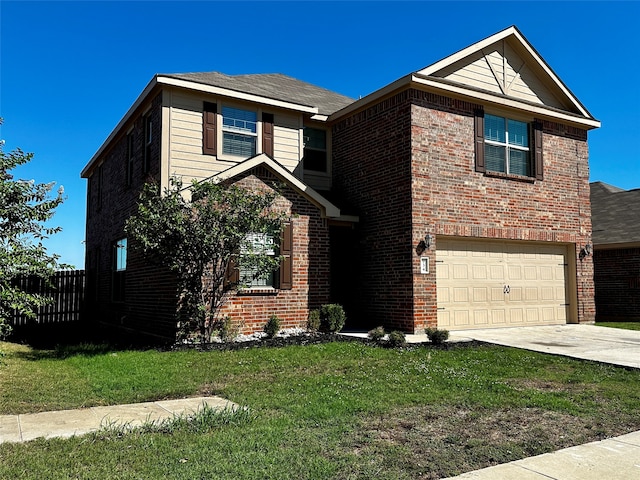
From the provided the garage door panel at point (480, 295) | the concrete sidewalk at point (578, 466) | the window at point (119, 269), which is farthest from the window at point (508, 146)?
the window at point (119, 269)

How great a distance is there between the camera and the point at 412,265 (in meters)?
12.4

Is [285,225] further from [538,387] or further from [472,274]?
[538,387]

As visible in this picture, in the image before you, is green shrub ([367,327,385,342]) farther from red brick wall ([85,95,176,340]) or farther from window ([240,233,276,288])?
red brick wall ([85,95,176,340])

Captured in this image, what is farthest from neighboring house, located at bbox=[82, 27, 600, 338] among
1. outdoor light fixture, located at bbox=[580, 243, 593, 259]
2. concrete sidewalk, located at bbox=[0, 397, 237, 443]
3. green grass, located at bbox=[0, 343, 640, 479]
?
concrete sidewalk, located at bbox=[0, 397, 237, 443]

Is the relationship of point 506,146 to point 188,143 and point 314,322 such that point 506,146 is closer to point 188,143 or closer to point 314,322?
point 314,322

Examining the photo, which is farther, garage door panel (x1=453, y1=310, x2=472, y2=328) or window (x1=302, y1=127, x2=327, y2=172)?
window (x1=302, y1=127, x2=327, y2=172)

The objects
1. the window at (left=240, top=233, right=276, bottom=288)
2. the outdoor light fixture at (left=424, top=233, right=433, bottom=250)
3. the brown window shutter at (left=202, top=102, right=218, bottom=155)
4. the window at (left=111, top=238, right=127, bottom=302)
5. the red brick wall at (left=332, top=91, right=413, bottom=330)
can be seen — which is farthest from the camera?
the window at (left=111, top=238, right=127, bottom=302)

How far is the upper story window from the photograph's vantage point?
1406 cm

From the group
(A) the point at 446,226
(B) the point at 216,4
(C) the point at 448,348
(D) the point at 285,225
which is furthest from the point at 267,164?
(C) the point at 448,348

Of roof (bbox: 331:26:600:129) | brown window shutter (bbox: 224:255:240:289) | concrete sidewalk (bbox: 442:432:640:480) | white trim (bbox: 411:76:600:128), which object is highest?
roof (bbox: 331:26:600:129)

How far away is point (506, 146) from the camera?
46.9 feet

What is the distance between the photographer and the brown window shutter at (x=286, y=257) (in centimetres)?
1233

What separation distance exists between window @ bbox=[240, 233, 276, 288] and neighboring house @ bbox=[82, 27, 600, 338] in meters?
0.13

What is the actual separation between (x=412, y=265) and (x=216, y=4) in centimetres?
716
